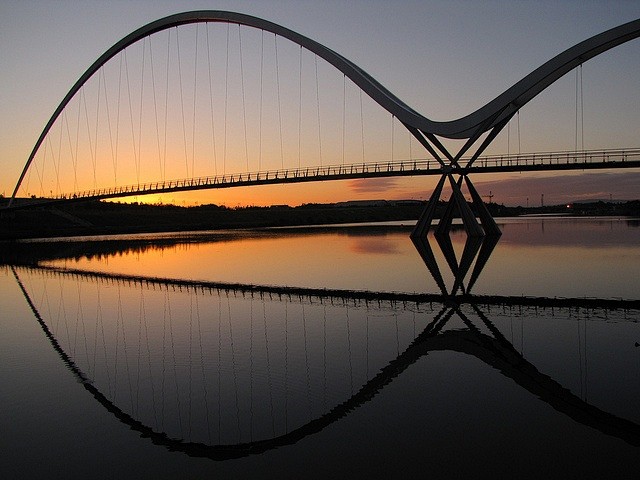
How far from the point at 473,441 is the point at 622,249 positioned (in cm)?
2669

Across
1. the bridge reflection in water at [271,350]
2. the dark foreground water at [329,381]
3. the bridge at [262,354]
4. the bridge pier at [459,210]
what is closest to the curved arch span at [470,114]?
the bridge pier at [459,210]

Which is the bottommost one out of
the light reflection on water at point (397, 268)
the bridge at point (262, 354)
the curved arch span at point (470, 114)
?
the bridge at point (262, 354)

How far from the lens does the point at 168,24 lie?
132 ft

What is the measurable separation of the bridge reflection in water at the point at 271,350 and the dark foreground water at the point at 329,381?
4 centimetres

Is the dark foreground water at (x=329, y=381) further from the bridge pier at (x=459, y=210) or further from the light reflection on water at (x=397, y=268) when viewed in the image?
the bridge pier at (x=459, y=210)

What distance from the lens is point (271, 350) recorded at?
10.8m

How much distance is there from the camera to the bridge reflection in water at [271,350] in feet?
23.6

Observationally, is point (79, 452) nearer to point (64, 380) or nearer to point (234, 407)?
point (234, 407)

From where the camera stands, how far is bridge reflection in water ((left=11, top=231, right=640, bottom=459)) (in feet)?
23.6

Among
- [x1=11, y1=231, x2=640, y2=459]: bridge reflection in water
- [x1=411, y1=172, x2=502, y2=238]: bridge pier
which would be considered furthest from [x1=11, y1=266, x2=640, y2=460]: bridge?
[x1=411, y1=172, x2=502, y2=238]: bridge pier

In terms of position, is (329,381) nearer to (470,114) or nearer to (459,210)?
(470,114)

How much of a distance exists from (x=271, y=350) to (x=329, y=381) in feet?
7.49

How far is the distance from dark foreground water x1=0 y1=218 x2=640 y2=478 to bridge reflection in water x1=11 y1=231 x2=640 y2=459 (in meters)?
0.04

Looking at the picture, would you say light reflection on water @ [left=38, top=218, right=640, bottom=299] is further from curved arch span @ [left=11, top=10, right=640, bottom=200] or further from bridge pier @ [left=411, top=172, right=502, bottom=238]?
curved arch span @ [left=11, top=10, right=640, bottom=200]
